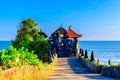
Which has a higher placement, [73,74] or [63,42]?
[63,42]

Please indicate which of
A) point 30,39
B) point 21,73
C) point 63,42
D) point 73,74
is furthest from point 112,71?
point 63,42

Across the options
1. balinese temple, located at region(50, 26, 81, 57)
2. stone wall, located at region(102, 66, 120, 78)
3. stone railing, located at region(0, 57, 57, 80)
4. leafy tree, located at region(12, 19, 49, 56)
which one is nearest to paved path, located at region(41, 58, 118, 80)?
stone wall, located at region(102, 66, 120, 78)

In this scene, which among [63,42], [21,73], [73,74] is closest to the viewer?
[21,73]

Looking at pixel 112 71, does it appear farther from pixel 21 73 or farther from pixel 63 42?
pixel 63 42

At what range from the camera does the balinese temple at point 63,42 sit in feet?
226

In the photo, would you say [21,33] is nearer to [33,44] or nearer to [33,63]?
[33,44]

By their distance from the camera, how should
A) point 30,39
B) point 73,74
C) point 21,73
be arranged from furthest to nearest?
1. point 30,39
2. point 73,74
3. point 21,73

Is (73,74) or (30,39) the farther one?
(30,39)

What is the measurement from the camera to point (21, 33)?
6519cm

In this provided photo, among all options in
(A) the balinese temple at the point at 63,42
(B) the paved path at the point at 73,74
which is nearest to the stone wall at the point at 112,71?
(B) the paved path at the point at 73,74

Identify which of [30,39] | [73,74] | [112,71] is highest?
[30,39]

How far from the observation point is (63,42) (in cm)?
7081

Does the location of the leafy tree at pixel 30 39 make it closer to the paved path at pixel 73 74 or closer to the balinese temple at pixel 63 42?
the balinese temple at pixel 63 42

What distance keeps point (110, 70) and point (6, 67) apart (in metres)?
12.8
